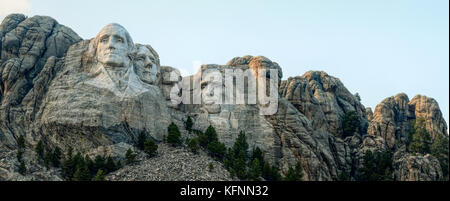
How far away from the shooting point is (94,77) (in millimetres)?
68125

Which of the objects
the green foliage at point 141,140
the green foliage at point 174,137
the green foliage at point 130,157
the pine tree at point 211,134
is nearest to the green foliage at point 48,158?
the green foliage at point 130,157

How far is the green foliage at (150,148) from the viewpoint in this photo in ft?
211

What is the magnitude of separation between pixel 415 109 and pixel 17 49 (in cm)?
4360

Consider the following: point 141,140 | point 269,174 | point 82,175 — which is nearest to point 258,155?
point 269,174

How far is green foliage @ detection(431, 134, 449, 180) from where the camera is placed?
253 ft

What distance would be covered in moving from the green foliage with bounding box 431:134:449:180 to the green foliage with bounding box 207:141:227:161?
76.8 feet

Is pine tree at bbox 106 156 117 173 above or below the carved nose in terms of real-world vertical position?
below

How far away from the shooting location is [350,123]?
80.4 meters

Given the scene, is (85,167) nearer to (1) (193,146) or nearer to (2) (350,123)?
(1) (193,146)

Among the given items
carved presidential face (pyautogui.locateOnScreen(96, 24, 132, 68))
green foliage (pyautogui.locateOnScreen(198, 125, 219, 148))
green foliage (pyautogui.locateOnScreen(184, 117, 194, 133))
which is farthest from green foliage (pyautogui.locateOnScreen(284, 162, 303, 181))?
carved presidential face (pyautogui.locateOnScreen(96, 24, 132, 68))

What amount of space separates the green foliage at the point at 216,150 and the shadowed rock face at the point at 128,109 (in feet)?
9.99

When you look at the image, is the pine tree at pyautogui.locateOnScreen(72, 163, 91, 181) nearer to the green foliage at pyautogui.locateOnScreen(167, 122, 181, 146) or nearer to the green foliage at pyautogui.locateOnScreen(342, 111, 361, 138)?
the green foliage at pyautogui.locateOnScreen(167, 122, 181, 146)

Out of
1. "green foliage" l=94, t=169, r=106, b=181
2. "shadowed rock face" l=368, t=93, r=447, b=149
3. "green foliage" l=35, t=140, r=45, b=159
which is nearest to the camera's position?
"green foliage" l=94, t=169, r=106, b=181

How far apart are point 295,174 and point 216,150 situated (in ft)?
23.5
